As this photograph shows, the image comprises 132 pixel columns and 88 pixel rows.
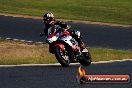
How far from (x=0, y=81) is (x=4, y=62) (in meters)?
3.91

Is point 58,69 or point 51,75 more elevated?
point 51,75

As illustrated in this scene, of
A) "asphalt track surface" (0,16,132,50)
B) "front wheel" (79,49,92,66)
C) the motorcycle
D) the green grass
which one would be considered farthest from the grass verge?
the green grass

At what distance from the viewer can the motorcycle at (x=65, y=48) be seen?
17.1 meters

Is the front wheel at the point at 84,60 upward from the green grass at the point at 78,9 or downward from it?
upward

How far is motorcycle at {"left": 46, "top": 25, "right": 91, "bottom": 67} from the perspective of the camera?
17094 millimetres

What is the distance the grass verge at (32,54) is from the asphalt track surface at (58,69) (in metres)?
1.48

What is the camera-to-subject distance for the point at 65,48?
17.4 metres

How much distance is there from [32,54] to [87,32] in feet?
29.1

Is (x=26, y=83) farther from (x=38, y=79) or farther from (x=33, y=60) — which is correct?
(x=33, y=60)

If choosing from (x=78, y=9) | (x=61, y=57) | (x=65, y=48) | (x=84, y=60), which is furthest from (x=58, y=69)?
(x=78, y=9)

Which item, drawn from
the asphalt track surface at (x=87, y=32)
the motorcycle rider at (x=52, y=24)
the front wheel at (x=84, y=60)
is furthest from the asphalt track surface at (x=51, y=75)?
the asphalt track surface at (x=87, y=32)

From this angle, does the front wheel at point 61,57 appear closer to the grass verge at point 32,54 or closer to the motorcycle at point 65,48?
the motorcycle at point 65,48

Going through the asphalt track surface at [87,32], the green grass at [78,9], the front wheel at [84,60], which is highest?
the front wheel at [84,60]

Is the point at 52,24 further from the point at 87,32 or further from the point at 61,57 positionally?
the point at 87,32
